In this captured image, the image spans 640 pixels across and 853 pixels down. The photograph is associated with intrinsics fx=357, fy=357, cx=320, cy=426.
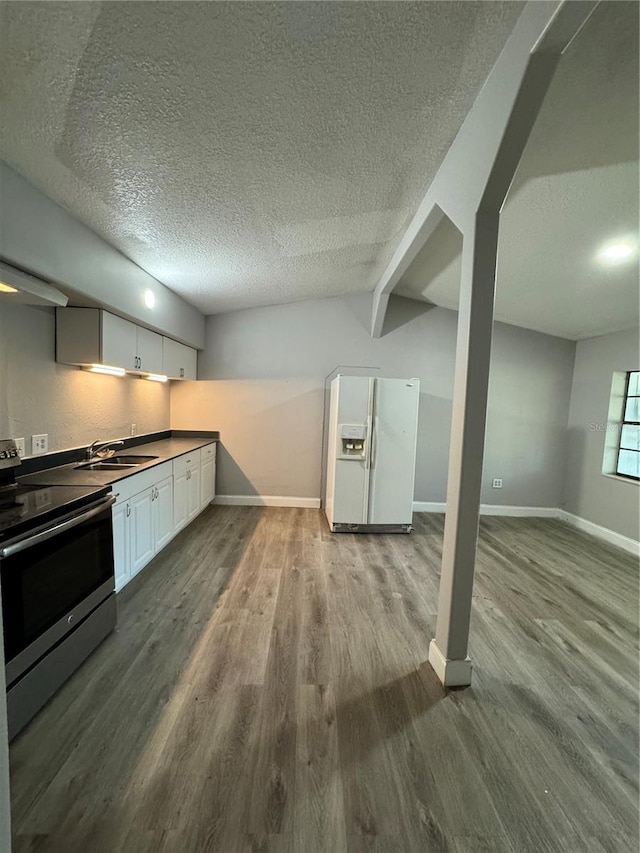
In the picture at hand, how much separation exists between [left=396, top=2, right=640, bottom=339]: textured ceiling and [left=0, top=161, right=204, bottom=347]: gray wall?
7.99 ft

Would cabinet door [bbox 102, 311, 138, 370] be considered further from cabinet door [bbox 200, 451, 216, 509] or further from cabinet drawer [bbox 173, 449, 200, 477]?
cabinet door [bbox 200, 451, 216, 509]

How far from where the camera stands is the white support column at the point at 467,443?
169 centimetres

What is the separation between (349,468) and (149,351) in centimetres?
232

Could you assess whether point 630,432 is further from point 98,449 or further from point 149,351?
point 98,449

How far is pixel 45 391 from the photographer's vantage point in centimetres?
245

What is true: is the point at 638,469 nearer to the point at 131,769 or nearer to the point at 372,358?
the point at 372,358

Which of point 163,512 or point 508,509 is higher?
point 163,512

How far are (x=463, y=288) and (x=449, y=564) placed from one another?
1.41 meters

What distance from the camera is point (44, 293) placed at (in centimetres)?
188

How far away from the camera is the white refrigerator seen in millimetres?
3830

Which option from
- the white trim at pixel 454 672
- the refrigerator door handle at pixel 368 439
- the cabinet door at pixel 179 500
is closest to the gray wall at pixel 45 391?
the cabinet door at pixel 179 500

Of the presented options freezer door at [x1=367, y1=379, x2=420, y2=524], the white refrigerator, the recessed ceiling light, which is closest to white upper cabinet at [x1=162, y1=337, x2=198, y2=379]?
the white refrigerator

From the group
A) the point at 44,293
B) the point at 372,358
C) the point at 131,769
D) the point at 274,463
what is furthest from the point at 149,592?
the point at 372,358

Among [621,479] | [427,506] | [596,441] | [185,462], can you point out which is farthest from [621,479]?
[185,462]
